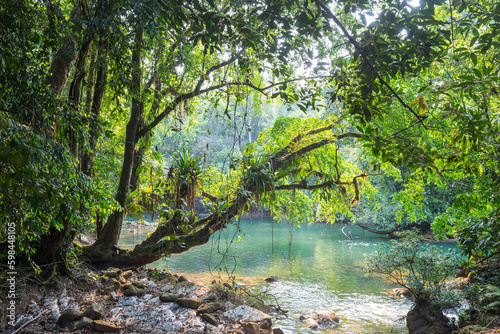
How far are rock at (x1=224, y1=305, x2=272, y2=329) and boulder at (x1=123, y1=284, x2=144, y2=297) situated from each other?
1307 mm

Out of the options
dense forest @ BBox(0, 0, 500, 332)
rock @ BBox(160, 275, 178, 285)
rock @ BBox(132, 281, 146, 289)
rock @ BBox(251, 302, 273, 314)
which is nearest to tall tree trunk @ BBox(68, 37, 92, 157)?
dense forest @ BBox(0, 0, 500, 332)

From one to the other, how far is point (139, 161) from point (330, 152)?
14.8 ft

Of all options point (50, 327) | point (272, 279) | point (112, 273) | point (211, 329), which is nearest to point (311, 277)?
point (272, 279)

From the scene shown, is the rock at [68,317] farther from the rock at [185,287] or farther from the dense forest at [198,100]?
the rock at [185,287]

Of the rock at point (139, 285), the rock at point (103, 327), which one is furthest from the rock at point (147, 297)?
the rock at point (103, 327)

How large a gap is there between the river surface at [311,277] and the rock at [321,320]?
0.42 feet

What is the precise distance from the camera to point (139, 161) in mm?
6629

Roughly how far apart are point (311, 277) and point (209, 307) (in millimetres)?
5552

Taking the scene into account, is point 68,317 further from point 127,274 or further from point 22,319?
point 127,274

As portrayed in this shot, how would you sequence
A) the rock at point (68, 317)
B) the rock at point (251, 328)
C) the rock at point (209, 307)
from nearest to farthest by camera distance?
the rock at point (68, 317) → the rock at point (251, 328) → the rock at point (209, 307)

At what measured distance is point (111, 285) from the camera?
4758 millimetres

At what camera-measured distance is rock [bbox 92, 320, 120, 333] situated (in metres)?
3.52

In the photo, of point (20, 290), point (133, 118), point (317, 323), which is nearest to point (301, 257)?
point (317, 323)

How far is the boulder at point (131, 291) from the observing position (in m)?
4.69
